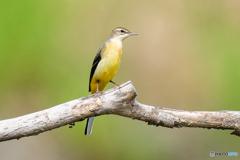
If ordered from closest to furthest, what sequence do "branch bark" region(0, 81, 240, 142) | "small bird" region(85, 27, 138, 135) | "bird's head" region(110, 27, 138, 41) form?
"branch bark" region(0, 81, 240, 142), "small bird" region(85, 27, 138, 135), "bird's head" region(110, 27, 138, 41)

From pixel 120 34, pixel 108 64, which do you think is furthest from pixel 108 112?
pixel 120 34

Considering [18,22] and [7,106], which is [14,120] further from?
[18,22]

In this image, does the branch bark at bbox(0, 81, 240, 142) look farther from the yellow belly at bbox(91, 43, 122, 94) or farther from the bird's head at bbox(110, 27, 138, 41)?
the bird's head at bbox(110, 27, 138, 41)

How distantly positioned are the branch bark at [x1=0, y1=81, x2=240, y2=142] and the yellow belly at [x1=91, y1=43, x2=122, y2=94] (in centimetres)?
97

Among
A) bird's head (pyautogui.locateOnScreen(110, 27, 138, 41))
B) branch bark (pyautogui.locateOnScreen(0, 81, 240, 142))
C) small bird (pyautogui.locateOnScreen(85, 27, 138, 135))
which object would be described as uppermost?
bird's head (pyautogui.locateOnScreen(110, 27, 138, 41))

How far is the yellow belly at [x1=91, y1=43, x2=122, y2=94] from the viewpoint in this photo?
4406 mm

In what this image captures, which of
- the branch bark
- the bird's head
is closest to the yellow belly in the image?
the bird's head

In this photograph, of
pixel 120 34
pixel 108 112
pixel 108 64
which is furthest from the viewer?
pixel 120 34

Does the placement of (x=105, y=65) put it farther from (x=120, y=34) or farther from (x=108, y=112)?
(x=108, y=112)

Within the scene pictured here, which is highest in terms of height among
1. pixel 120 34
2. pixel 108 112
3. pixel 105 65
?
pixel 120 34

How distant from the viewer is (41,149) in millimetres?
6652

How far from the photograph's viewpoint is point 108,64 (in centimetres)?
440

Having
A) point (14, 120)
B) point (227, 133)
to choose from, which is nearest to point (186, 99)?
point (227, 133)

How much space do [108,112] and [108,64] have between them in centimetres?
110
